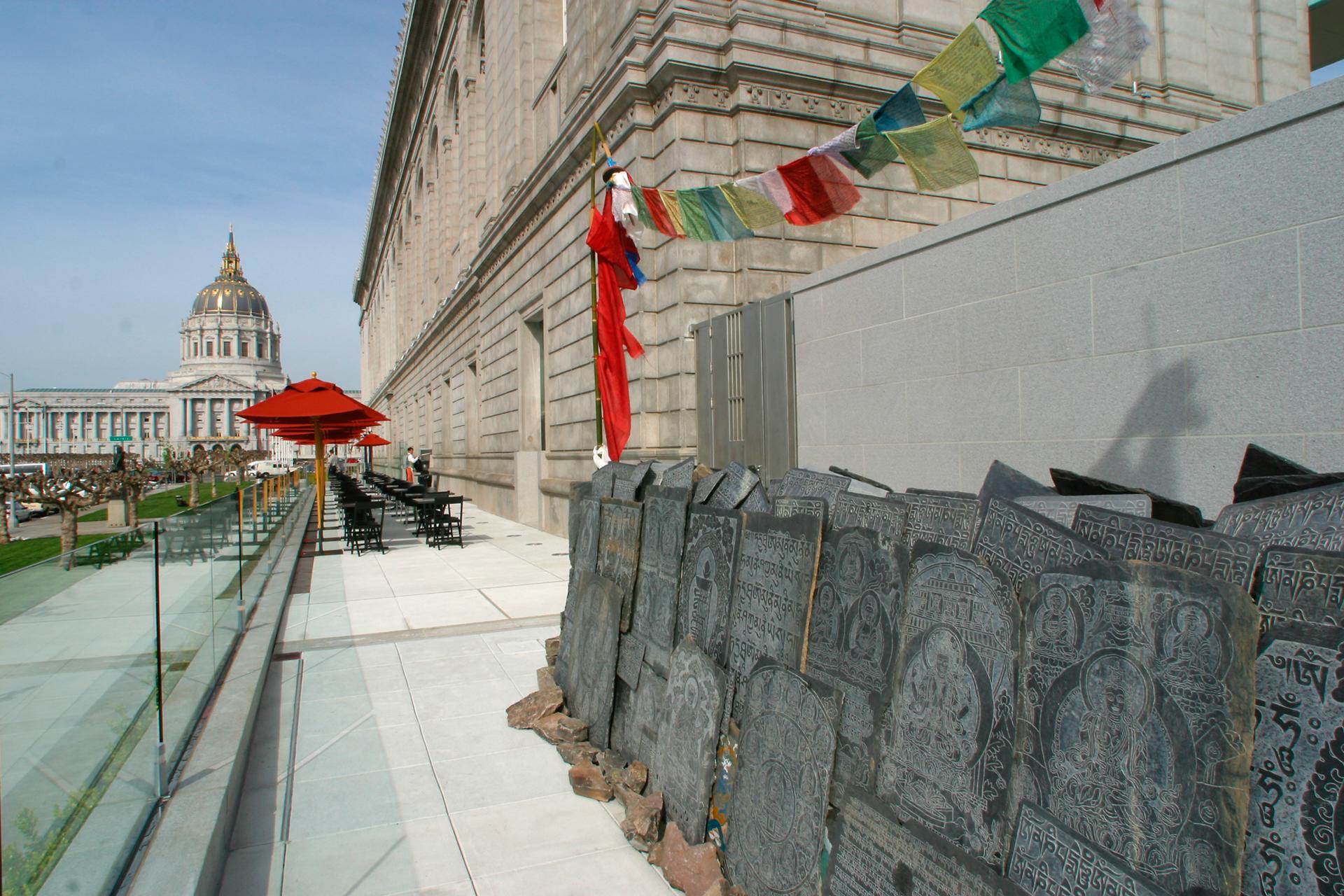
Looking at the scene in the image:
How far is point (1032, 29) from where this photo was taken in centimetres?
455

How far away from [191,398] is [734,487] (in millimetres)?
163319

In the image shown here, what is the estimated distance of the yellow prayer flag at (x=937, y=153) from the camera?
548 cm

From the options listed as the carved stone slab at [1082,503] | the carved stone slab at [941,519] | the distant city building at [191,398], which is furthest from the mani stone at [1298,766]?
the distant city building at [191,398]

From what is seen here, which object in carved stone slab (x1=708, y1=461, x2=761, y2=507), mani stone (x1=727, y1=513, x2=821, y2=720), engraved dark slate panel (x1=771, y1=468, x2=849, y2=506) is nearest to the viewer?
mani stone (x1=727, y1=513, x2=821, y2=720)

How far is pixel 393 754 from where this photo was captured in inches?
189

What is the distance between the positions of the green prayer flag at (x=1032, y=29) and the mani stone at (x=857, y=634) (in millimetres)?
3320

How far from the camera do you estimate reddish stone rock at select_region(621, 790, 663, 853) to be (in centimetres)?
358

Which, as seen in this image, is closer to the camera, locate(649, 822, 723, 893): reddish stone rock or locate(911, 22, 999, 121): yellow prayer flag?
locate(649, 822, 723, 893): reddish stone rock

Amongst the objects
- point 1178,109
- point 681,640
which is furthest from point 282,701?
point 1178,109

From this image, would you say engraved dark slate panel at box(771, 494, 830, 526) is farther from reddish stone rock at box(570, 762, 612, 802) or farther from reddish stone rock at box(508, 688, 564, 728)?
reddish stone rock at box(508, 688, 564, 728)

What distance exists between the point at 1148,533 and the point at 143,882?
139 inches

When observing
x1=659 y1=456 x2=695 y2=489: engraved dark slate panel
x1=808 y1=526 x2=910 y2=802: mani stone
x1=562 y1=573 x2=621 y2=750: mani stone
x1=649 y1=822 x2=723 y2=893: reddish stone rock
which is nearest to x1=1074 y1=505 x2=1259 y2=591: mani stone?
x1=808 y1=526 x2=910 y2=802: mani stone

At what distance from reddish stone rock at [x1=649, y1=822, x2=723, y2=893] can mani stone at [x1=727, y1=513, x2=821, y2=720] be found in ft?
1.84

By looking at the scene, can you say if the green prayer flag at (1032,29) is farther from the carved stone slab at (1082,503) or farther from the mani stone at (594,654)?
the mani stone at (594,654)
